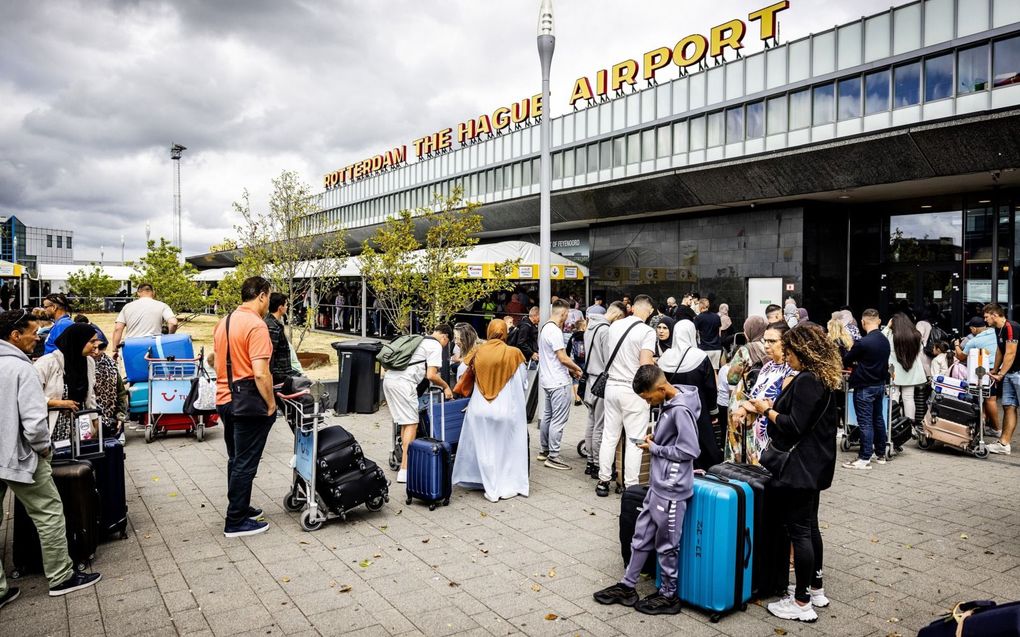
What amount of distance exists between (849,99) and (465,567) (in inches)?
800

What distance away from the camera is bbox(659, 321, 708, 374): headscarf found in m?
6.66

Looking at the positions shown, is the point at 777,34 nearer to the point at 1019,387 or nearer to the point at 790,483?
the point at 1019,387

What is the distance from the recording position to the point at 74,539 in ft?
15.9

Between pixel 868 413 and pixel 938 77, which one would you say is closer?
pixel 868 413

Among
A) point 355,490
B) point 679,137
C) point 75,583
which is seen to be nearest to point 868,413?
point 355,490

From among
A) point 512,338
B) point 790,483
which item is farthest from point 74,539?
point 512,338

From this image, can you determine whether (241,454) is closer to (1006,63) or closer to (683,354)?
(683,354)

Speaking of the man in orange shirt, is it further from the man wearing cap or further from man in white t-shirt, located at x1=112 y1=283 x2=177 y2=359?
the man wearing cap

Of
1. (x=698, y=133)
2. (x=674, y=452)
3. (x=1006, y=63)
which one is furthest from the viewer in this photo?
(x=698, y=133)

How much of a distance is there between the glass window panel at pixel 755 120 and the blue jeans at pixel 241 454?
21.3 m

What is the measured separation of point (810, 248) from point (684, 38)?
918cm

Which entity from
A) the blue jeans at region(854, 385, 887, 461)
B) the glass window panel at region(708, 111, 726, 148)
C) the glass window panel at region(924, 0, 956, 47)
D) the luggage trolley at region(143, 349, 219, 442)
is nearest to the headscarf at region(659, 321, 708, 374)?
the blue jeans at region(854, 385, 887, 461)

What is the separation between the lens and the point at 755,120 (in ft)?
75.8

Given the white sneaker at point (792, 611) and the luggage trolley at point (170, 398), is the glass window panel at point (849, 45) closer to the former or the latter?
the luggage trolley at point (170, 398)
